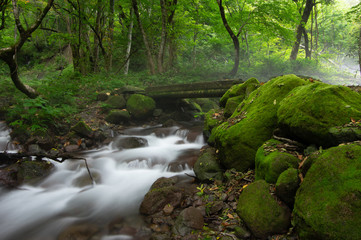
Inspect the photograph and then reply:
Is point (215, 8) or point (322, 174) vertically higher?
point (215, 8)

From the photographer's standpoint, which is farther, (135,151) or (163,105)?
(163,105)

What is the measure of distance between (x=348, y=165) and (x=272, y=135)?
1775 millimetres

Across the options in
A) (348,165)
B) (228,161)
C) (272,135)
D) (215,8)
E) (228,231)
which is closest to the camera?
(348,165)

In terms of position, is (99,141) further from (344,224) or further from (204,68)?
(204,68)

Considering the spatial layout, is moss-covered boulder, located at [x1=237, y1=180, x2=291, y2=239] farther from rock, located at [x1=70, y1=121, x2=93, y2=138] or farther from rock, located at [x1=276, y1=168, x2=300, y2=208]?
rock, located at [x1=70, y1=121, x2=93, y2=138]

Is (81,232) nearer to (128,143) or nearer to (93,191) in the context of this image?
(93,191)

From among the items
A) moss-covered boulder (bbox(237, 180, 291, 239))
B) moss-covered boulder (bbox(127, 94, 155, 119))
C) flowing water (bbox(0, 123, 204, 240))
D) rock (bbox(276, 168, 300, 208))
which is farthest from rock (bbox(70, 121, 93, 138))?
rock (bbox(276, 168, 300, 208))

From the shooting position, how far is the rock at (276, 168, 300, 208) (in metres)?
2.59

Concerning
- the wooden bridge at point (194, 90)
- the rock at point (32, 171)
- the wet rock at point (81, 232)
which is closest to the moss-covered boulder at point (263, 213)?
the wet rock at point (81, 232)

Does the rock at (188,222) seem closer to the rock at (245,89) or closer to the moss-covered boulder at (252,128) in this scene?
the moss-covered boulder at (252,128)

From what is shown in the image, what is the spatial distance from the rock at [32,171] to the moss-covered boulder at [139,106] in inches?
213

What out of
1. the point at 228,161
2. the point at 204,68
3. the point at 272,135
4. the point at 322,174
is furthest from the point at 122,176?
the point at 204,68

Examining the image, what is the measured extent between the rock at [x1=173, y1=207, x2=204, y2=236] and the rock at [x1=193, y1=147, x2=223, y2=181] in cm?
111

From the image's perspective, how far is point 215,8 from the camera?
48.8 feet
